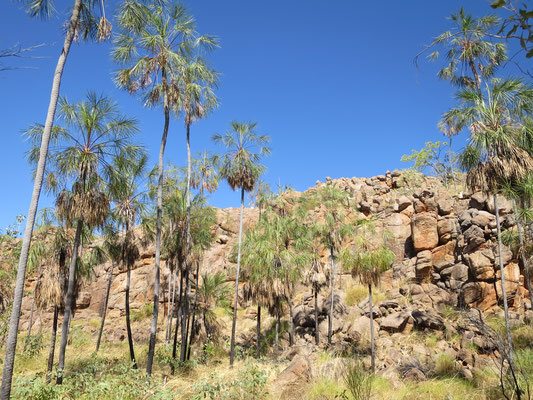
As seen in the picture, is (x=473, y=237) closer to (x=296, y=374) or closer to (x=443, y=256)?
(x=443, y=256)

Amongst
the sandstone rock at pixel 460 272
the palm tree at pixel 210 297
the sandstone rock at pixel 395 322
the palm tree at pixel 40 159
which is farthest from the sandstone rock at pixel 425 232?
the palm tree at pixel 40 159

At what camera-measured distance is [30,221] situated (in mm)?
8891

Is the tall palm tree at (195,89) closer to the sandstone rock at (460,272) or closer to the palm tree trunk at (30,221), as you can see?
the palm tree trunk at (30,221)

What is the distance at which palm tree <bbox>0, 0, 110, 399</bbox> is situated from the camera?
27.3 ft

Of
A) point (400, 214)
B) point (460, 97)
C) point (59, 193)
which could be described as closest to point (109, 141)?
point (59, 193)

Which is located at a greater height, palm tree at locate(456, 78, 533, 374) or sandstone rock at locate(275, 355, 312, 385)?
palm tree at locate(456, 78, 533, 374)

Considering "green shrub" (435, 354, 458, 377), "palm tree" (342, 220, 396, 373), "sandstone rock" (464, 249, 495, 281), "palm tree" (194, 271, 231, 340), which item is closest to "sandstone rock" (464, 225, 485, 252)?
"sandstone rock" (464, 249, 495, 281)

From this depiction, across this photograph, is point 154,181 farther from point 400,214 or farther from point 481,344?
point 400,214

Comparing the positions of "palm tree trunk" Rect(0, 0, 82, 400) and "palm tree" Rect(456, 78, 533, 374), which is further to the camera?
"palm tree" Rect(456, 78, 533, 374)

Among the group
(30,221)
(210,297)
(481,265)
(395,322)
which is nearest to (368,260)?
(395,322)

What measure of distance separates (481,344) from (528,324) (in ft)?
15.4

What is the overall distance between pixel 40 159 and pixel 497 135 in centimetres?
1647

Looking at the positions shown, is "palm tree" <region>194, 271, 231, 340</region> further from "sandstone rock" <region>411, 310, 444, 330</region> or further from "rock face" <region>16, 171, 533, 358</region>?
"sandstone rock" <region>411, 310, 444, 330</region>

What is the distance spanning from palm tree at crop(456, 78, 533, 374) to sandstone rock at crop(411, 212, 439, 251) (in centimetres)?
1974
